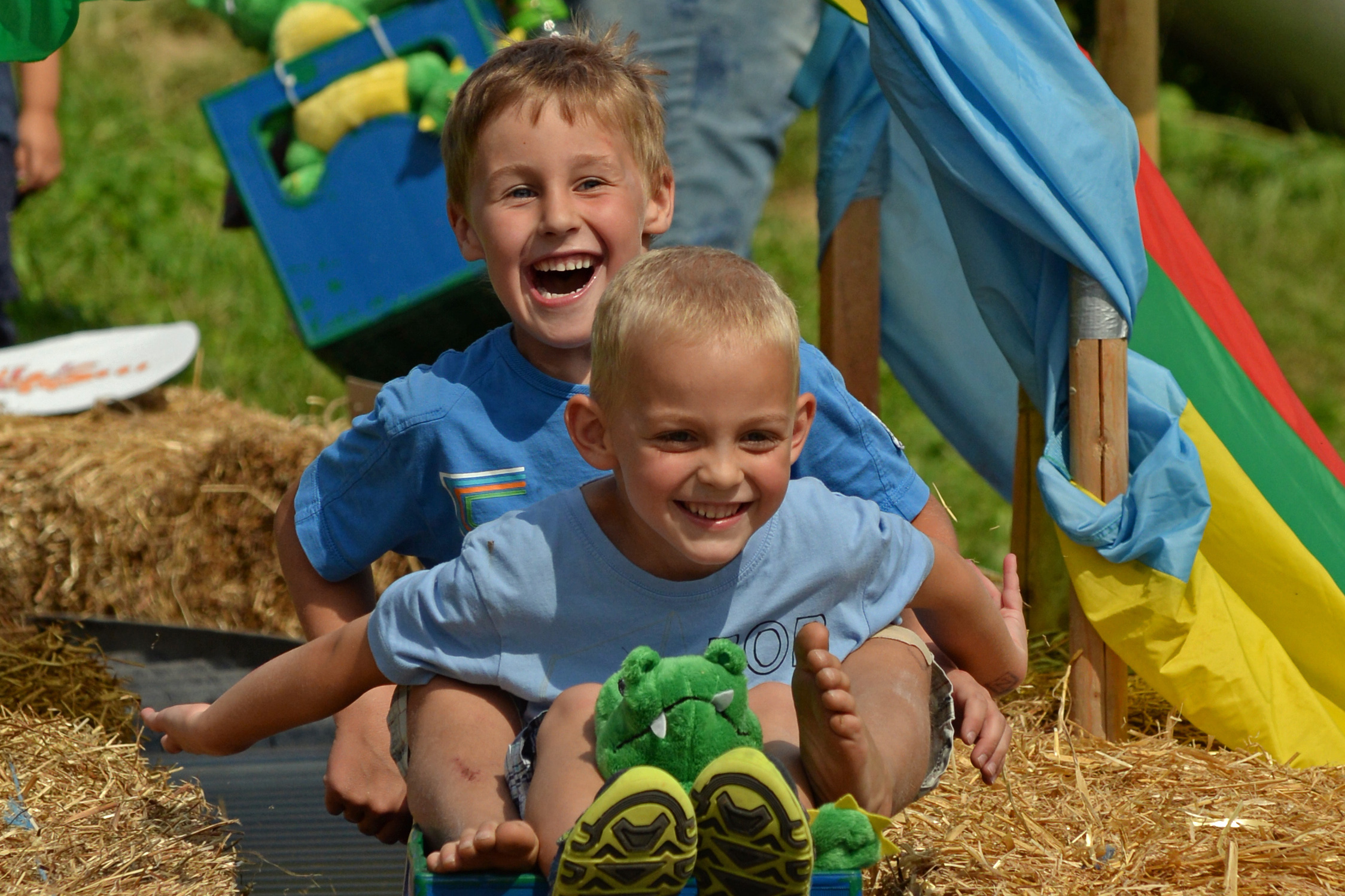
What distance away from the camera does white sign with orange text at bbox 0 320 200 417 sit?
4.43 meters

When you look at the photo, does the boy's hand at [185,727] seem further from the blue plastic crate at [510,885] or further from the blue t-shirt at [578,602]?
the blue plastic crate at [510,885]

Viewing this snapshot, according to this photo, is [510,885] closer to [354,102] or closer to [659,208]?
[659,208]

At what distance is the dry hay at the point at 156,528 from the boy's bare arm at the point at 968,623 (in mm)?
2125

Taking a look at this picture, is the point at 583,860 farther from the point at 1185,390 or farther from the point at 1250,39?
the point at 1250,39

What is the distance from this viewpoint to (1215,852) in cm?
219

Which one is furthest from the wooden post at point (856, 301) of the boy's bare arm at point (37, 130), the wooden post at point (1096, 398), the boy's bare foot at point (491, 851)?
the boy's bare arm at point (37, 130)

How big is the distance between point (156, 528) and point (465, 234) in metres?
1.92

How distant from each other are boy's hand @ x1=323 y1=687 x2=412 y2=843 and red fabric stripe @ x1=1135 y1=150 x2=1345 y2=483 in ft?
6.21

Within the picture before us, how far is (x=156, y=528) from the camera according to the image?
3.92 metres

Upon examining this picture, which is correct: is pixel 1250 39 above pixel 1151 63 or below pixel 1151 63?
above

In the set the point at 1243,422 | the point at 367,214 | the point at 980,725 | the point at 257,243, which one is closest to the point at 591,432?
the point at 980,725

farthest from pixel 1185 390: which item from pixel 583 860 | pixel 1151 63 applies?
pixel 583 860

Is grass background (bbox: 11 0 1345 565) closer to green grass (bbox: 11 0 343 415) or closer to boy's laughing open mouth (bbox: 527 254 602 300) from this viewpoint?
green grass (bbox: 11 0 343 415)

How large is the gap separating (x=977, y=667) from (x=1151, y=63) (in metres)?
1.69
